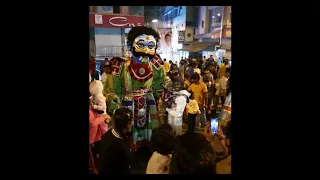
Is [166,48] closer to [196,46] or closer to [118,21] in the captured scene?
[196,46]

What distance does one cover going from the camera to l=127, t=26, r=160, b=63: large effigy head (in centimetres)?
264

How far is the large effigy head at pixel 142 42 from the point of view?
2.64m

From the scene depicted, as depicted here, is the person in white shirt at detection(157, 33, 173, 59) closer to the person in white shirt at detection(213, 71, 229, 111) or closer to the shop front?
the shop front

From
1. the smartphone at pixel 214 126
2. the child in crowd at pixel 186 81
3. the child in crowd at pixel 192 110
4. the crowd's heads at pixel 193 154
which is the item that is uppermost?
the child in crowd at pixel 186 81

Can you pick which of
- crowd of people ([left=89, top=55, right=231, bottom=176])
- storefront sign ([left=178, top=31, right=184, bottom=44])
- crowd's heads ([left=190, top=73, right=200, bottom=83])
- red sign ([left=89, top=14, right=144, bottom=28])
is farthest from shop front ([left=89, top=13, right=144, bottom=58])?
Result: crowd's heads ([left=190, top=73, right=200, bottom=83])

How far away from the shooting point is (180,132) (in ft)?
8.83

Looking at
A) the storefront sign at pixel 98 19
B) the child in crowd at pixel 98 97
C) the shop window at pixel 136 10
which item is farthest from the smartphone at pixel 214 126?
the storefront sign at pixel 98 19

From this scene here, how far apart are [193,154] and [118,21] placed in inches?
37.5

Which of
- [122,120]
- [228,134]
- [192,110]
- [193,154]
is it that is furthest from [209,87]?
[122,120]

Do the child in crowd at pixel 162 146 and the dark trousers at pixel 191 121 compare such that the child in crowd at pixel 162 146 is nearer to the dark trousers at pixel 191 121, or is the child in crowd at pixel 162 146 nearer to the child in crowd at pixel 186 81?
the dark trousers at pixel 191 121

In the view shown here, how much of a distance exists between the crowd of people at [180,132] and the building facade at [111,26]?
0.42 feet

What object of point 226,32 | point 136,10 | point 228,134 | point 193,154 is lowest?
point 193,154

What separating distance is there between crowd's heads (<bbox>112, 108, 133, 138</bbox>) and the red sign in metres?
0.52
